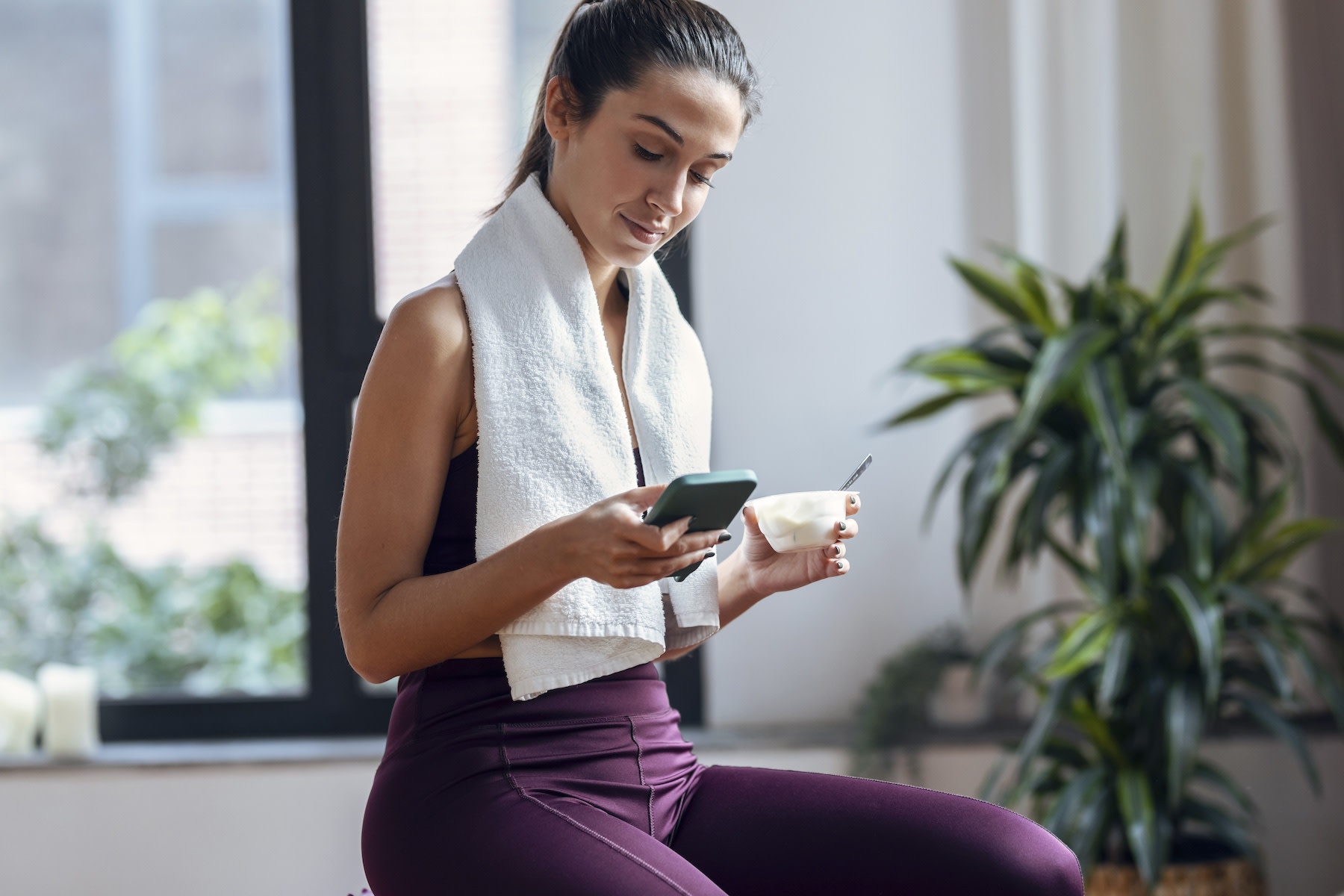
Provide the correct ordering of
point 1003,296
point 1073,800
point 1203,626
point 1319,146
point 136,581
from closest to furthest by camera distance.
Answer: point 1203,626 → point 1073,800 → point 1003,296 → point 1319,146 → point 136,581

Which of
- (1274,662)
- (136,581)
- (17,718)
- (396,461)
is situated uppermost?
(396,461)

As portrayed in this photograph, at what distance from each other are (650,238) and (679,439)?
0.74ft

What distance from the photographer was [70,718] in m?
2.76

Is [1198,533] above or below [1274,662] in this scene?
above

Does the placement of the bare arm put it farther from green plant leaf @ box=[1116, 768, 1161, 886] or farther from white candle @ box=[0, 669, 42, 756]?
white candle @ box=[0, 669, 42, 756]

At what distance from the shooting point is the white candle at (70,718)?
9.05 feet

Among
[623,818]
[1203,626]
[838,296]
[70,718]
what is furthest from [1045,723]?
[70,718]

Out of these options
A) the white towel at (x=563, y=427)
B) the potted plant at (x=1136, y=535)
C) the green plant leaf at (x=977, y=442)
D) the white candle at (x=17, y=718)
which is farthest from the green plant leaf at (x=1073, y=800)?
the white candle at (x=17, y=718)

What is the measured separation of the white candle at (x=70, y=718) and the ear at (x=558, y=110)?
213 centimetres

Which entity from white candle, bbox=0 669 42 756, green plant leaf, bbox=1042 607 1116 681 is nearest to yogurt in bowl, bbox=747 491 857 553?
green plant leaf, bbox=1042 607 1116 681

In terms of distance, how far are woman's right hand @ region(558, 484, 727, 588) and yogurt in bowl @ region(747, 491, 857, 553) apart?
0.69 feet

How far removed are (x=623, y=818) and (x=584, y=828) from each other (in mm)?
91

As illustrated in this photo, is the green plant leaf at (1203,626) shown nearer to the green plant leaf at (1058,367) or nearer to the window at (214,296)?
the green plant leaf at (1058,367)

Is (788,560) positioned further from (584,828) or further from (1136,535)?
(1136,535)
